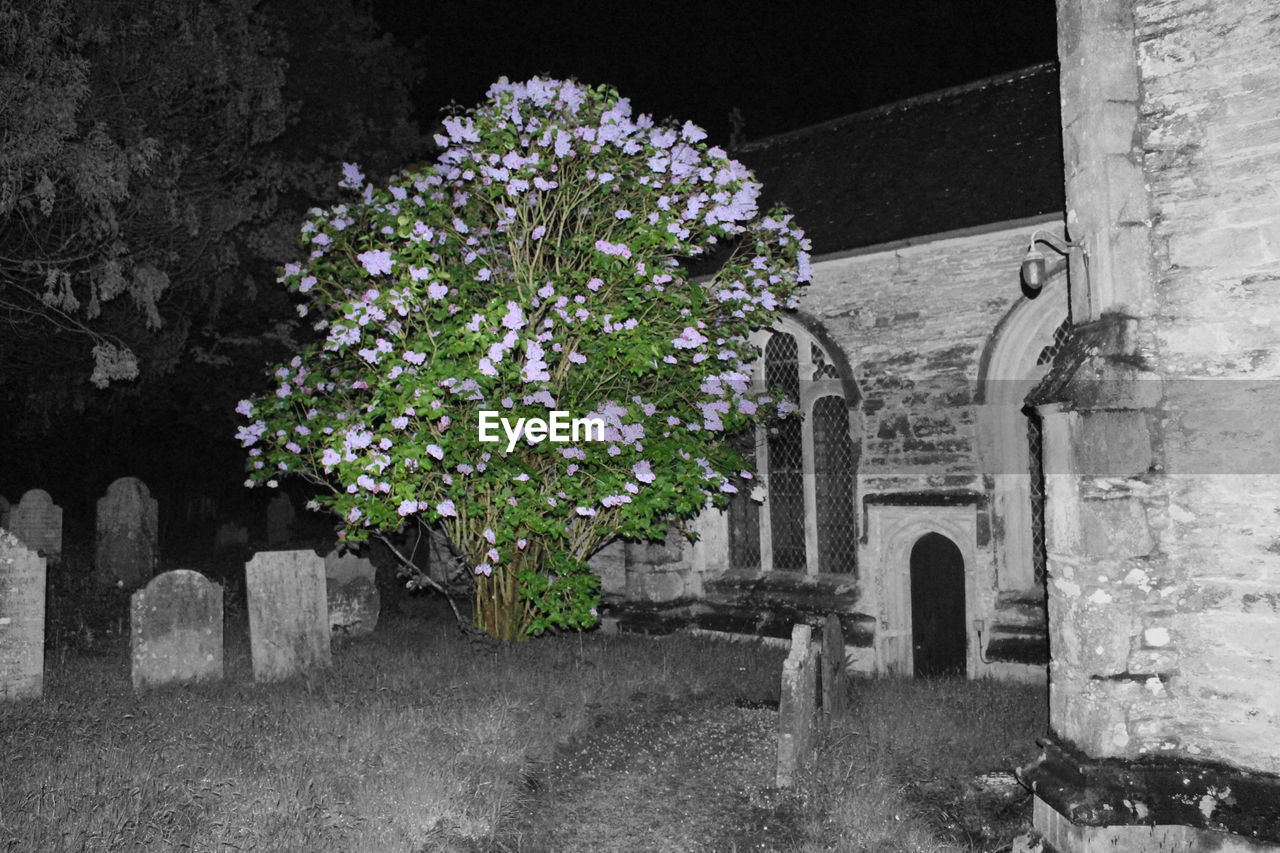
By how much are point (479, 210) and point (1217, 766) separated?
24.2ft

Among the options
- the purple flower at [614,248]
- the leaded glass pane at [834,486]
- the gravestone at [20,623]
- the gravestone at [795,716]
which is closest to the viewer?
the gravestone at [795,716]

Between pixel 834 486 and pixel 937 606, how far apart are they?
6.09ft

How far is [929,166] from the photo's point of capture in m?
10.7

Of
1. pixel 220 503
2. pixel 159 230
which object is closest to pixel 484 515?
Answer: pixel 159 230

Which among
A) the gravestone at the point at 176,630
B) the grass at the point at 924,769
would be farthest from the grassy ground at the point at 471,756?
the gravestone at the point at 176,630

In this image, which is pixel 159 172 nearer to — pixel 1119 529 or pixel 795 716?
pixel 795 716

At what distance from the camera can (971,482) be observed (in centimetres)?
959

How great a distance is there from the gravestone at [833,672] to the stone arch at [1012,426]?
227 cm

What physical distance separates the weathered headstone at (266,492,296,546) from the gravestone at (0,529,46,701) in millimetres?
10961

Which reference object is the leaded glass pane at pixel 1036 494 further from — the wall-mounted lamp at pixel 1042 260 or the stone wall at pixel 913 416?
the wall-mounted lamp at pixel 1042 260

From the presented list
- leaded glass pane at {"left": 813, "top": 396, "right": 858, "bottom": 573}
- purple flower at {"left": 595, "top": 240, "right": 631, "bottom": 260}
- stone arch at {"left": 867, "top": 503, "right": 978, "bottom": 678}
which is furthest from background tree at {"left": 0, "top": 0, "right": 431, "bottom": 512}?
stone arch at {"left": 867, "top": 503, "right": 978, "bottom": 678}

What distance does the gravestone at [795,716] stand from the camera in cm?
667

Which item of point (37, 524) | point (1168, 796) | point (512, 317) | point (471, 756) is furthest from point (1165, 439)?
point (37, 524)

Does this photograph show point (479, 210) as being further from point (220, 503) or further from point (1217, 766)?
point (220, 503)
